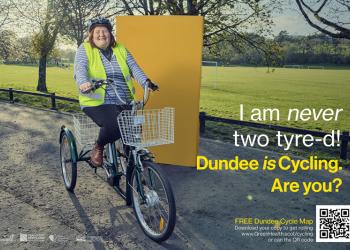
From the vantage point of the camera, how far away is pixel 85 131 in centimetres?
468

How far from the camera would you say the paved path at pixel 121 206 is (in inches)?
150

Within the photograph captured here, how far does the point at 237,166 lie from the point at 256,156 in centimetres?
82

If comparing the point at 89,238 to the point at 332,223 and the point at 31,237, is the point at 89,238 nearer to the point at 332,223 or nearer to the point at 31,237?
the point at 31,237

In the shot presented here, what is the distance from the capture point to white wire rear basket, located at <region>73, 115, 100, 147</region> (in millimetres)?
4602

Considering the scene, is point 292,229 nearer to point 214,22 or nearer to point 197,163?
point 197,163

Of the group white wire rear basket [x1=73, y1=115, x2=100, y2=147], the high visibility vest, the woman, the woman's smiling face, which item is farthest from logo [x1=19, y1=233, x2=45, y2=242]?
the woman's smiling face

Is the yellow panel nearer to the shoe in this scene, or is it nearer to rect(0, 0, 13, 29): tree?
the shoe

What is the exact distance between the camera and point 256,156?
23.5 feet

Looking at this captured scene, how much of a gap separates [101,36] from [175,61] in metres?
1.95

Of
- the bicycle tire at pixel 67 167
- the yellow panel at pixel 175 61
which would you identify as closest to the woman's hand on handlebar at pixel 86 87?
the bicycle tire at pixel 67 167

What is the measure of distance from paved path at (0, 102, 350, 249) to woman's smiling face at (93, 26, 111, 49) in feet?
6.68

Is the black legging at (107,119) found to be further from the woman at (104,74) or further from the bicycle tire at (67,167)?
the bicycle tire at (67,167)

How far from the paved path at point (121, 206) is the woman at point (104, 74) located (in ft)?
2.97

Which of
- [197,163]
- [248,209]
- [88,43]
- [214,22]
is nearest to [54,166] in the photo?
[197,163]
